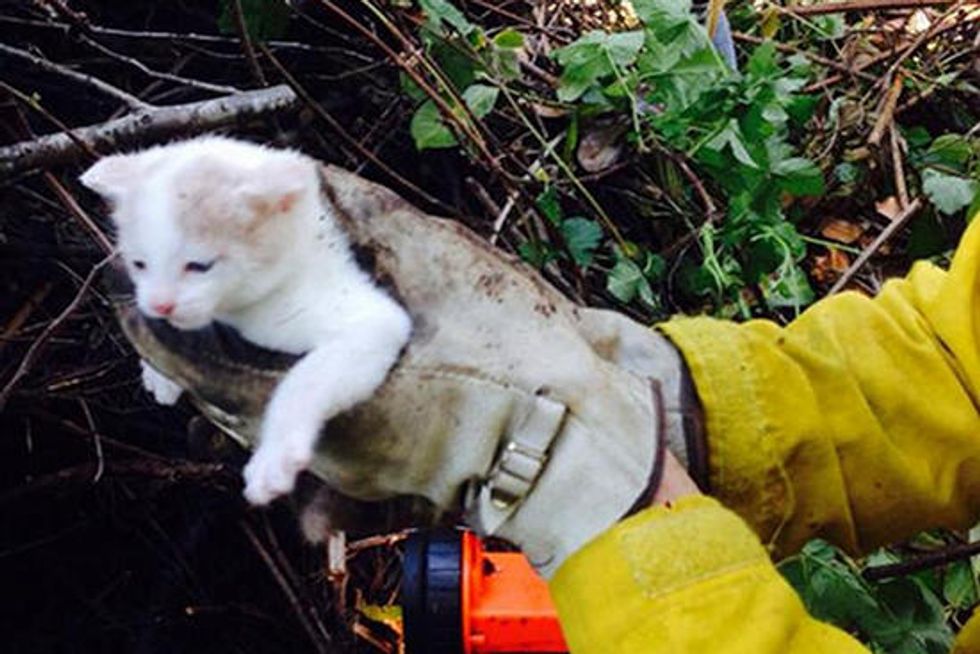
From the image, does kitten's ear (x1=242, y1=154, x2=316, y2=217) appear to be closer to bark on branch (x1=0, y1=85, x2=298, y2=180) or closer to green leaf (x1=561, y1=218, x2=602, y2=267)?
bark on branch (x1=0, y1=85, x2=298, y2=180)

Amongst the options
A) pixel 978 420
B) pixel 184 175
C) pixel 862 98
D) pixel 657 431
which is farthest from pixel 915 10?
pixel 184 175

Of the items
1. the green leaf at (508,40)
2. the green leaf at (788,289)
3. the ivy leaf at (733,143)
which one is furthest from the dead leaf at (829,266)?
the green leaf at (508,40)

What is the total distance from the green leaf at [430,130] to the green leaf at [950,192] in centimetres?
70

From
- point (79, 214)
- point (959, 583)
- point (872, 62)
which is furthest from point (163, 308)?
point (872, 62)

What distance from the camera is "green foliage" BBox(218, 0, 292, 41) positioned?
5.50ft

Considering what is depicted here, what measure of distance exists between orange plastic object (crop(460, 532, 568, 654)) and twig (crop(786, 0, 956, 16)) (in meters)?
1.29

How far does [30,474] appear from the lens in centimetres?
183

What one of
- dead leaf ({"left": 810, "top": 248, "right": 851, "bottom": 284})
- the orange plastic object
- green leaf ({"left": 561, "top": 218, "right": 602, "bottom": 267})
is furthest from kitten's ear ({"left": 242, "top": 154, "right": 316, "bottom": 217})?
dead leaf ({"left": 810, "top": 248, "right": 851, "bottom": 284})

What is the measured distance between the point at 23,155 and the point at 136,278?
1.67 ft

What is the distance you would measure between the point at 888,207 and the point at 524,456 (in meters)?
1.19

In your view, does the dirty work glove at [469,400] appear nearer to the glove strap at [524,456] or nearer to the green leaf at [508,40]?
the glove strap at [524,456]

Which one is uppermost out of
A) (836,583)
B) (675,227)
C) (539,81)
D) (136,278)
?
(136,278)

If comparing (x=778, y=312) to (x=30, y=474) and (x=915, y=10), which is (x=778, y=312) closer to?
(x=915, y=10)

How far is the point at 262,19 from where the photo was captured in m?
1.70
